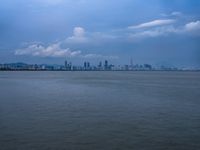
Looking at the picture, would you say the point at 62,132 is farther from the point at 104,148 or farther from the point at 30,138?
the point at 104,148

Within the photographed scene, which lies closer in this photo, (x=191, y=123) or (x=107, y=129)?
(x=107, y=129)

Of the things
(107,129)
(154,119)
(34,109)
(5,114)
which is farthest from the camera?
(34,109)

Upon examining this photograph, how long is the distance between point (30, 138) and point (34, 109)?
32.6 feet

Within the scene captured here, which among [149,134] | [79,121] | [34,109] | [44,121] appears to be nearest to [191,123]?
[149,134]

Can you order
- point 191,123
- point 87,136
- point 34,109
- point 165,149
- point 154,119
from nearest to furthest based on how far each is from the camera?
point 165,149, point 87,136, point 191,123, point 154,119, point 34,109

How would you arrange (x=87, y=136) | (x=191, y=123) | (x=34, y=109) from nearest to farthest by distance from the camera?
(x=87, y=136), (x=191, y=123), (x=34, y=109)

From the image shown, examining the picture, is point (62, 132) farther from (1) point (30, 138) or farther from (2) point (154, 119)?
(2) point (154, 119)

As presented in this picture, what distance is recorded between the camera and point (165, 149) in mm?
13102

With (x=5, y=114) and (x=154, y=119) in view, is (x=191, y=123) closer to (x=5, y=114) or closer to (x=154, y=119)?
(x=154, y=119)

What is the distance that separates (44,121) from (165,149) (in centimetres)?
883

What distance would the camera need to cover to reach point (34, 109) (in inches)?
967

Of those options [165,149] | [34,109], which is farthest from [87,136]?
[34,109]

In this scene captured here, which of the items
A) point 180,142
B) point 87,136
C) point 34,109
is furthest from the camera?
point 34,109

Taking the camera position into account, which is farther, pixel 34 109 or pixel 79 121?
pixel 34 109
